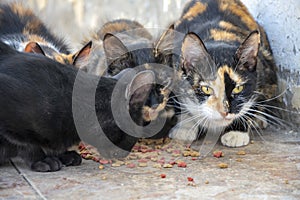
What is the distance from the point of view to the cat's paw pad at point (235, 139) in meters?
2.96

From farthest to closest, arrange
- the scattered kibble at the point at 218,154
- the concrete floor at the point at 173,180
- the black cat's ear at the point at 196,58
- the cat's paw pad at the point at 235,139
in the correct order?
the cat's paw pad at the point at 235,139 → the black cat's ear at the point at 196,58 → the scattered kibble at the point at 218,154 → the concrete floor at the point at 173,180

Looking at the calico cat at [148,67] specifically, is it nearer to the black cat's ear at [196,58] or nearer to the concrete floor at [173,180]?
the black cat's ear at [196,58]

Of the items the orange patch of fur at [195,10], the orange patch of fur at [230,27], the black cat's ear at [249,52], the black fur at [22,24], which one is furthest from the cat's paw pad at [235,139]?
the black fur at [22,24]

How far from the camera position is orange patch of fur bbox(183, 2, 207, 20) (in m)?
3.66

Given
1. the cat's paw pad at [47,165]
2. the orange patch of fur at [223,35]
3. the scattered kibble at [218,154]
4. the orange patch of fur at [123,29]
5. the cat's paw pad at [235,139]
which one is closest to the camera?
the cat's paw pad at [47,165]

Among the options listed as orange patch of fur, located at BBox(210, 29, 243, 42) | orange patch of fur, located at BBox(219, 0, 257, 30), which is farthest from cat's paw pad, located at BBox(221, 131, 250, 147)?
orange patch of fur, located at BBox(219, 0, 257, 30)

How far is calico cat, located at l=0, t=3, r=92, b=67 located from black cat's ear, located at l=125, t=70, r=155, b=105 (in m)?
0.89

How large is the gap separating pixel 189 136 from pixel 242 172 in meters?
0.71

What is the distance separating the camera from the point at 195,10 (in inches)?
146

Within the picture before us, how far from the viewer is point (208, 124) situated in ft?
10.1

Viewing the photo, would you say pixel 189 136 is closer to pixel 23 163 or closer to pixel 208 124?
pixel 208 124

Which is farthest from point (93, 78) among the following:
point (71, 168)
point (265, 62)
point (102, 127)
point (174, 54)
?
point (265, 62)

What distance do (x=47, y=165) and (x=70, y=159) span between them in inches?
5.9

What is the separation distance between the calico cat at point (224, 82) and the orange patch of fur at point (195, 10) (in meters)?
0.32
